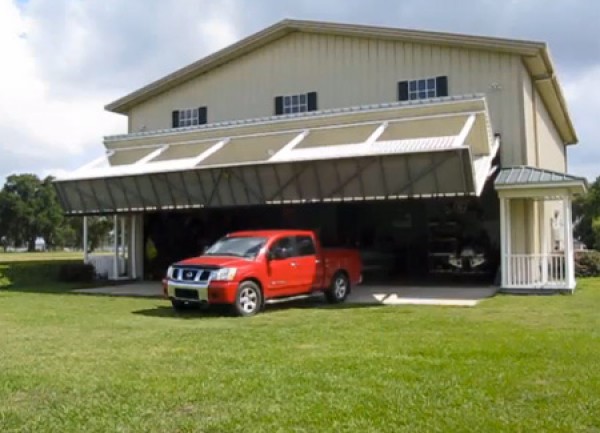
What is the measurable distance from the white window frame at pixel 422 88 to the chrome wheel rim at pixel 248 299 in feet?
39.3

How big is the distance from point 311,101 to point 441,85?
5159 millimetres

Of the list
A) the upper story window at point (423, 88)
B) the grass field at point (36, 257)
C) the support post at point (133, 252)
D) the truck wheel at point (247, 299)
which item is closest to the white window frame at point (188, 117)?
the support post at point (133, 252)

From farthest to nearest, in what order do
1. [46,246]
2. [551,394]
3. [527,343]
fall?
[46,246] < [527,343] < [551,394]

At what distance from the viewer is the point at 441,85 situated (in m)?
22.9

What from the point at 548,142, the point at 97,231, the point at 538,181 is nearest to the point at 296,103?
the point at 538,181

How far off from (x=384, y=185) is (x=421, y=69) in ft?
25.2

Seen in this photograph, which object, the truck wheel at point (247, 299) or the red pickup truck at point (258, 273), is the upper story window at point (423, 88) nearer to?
the red pickup truck at point (258, 273)

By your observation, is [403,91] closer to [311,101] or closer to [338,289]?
[311,101]

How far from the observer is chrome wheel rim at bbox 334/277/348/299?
16.5 metres

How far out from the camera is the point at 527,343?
367 inches

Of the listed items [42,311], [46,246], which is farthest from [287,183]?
[46,246]

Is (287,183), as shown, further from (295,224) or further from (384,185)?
(295,224)

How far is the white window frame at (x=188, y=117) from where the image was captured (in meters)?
28.1

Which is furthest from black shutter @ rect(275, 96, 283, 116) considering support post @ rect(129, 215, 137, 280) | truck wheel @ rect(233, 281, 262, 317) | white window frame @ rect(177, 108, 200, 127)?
truck wheel @ rect(233, 281, 262, 317)
